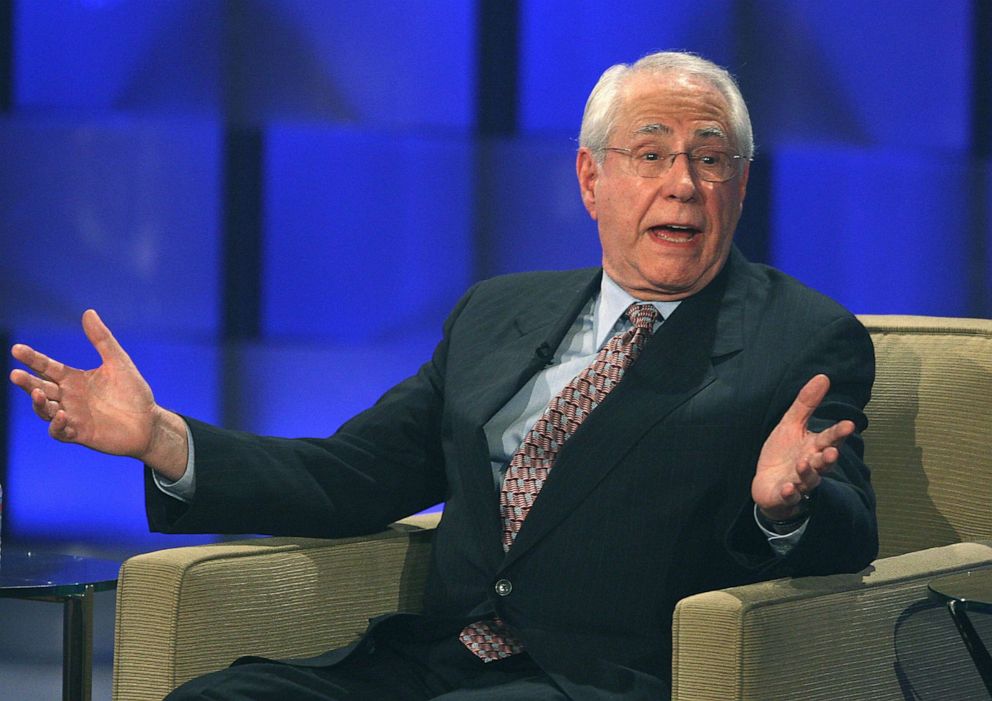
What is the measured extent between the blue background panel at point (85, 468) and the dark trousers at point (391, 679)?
8.14 feet

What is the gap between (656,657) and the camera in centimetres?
193

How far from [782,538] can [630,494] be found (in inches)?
9.4

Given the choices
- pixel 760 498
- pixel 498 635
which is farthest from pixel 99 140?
pixel 760 498

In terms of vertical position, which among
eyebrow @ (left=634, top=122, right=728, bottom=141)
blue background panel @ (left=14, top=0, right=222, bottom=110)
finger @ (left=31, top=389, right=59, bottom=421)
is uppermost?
blue background panel @ (left=14, top=0, right=222, bottom=110)

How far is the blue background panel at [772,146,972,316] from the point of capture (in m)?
3.97

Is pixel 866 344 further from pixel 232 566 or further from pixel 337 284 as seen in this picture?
pixel 337 284

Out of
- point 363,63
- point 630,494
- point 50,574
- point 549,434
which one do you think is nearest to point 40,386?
point 50,574

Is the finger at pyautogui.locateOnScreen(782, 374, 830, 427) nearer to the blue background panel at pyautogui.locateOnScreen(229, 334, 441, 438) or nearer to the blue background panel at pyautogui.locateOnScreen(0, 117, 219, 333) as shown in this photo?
the blue background panel at pyautogui.locateOnScreen(229, 334, 441, 438)

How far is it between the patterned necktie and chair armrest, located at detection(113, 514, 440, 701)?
0.69ft

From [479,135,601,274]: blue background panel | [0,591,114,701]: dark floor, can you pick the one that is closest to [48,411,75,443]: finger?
[0,591,114,701]: dark floor

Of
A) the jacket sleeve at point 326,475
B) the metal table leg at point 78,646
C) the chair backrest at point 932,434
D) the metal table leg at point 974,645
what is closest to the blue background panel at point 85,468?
the metal table leg at point 78,646

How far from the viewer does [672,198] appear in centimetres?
216

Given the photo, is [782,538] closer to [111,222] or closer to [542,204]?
[542,204]

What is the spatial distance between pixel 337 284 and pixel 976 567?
9.10 ft
